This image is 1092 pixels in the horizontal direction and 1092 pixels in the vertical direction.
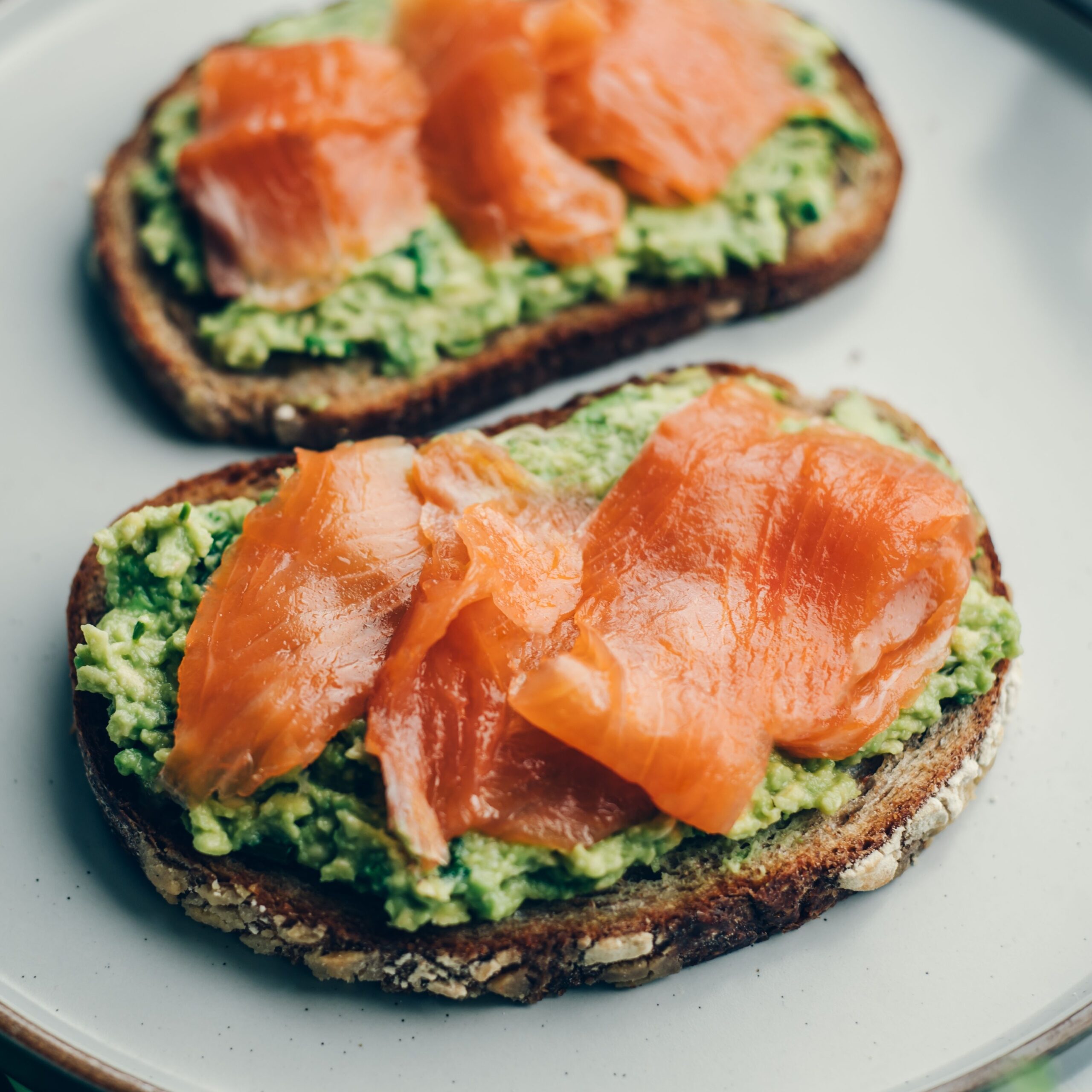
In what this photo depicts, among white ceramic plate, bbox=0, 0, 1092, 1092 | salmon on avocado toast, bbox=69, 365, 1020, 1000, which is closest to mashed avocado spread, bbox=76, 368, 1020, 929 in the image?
salmon on avocado toast, bbox=69, 365, 1020, 1000

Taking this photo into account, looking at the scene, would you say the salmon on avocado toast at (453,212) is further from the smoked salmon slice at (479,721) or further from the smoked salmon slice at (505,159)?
the smoked salmon slice at (479,721)

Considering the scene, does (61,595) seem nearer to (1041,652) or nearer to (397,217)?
(397,217)

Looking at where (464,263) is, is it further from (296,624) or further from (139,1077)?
(139,1077)

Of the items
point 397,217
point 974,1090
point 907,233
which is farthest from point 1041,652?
point 397,217

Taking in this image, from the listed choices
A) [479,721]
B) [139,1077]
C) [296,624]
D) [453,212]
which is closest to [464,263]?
[453,212]

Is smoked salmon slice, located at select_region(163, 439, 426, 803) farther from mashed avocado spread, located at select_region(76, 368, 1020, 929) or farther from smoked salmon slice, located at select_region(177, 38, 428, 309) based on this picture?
smoked salmon slice, located at select_region(177, 38, 428, 309)

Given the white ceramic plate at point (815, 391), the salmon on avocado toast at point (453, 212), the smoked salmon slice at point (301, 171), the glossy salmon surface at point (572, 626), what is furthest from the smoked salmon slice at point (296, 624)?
the smoked salmon slice at point (301, 171)
